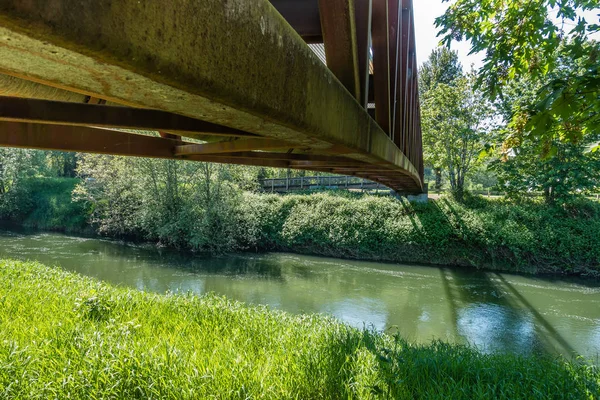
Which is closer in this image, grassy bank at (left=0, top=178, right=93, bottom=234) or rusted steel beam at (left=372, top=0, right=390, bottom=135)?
rusted steel beam at (left=372, top=0, right=390, bottom=135)

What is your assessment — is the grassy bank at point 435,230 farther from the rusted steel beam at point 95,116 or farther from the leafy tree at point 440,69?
the leafy tree at point 440,69

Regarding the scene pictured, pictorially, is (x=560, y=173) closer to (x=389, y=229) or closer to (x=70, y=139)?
(x=389, y=229)

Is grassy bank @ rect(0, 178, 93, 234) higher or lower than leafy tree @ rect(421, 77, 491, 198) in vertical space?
lower

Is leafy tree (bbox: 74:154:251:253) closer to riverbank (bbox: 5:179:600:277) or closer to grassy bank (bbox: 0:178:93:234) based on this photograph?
riverbank (bbox: 5:179:600:277)

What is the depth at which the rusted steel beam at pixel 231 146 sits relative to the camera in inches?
106

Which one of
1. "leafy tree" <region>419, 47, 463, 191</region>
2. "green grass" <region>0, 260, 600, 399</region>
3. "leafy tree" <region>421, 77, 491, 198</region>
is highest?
"leafy tree" <region>419, 47, 463, 191</region>

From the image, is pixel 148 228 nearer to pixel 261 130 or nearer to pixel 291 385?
pixel 291 385

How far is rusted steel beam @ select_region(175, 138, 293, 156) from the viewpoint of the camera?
270 cm

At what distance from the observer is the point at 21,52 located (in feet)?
1.83

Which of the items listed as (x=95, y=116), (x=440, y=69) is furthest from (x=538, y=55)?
(x=440, y=69)

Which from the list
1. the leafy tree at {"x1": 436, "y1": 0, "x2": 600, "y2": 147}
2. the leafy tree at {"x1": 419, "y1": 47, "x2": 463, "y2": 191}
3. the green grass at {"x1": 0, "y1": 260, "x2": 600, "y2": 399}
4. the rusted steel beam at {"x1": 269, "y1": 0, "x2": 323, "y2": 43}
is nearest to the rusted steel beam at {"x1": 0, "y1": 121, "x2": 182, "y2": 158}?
the green grass at {"x1": 0, "y1": 260, "x2": 600, "y2": 399}

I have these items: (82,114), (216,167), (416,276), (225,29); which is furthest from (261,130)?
(216,167)

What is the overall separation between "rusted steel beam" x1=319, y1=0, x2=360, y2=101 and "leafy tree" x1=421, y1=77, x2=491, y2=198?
20.5 meters

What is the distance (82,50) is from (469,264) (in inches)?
716
